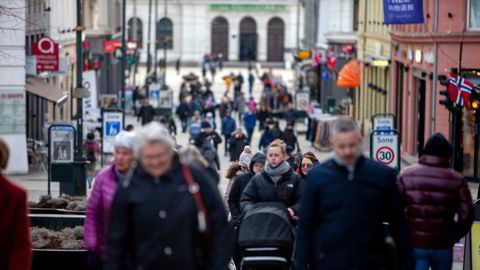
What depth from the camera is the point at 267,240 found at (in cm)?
1169

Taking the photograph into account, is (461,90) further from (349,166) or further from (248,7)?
(248,7)

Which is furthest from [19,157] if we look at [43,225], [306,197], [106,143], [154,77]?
[154,77]

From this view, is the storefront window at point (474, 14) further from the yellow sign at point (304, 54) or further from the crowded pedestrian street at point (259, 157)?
the yellow sign at point (304, 54)

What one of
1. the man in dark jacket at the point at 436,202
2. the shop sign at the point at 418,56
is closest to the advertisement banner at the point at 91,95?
the shop sign at the point at 418,56

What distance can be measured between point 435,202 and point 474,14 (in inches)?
914

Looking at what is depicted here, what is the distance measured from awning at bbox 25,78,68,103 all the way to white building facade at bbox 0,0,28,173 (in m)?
1.70

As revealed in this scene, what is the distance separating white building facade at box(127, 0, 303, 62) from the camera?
112 metres

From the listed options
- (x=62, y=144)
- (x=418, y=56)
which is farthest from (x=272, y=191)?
(x=418, y=56)

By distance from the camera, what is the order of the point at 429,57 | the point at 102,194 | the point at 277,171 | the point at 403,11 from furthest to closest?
the point at 429,57 → the point at 403,11 → the point at 277,171 → the point at 102,194

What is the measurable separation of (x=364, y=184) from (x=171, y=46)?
10380cm

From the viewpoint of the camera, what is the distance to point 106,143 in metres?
32.9

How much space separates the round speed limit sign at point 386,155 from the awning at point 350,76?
27.0 m

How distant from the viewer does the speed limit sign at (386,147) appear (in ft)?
85.8

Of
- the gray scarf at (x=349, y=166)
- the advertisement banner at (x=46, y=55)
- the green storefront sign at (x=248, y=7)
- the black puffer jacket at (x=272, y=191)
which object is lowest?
the black puffer jacket at (x=272, y=191)
